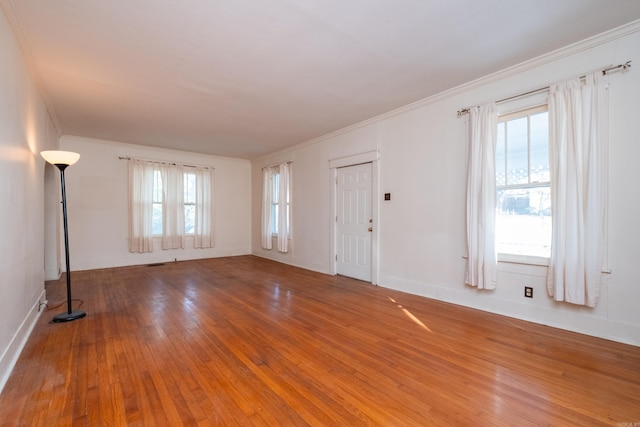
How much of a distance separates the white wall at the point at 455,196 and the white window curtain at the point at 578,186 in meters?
0.09

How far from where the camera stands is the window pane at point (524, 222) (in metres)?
2.97

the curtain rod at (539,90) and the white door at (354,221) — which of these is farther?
the white door at (354,221)

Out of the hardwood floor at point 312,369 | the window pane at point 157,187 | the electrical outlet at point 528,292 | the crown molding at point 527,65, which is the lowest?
the hardwood floor at point 312,369

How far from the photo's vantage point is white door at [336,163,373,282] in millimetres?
4852

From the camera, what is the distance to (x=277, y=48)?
2.69 metres

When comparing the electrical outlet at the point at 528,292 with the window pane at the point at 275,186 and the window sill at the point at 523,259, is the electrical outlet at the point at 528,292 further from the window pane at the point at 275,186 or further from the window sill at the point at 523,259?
the window pane at the point at 275,186

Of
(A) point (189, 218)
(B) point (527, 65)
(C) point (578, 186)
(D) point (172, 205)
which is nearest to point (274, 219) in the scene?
(A) point (189, 218)

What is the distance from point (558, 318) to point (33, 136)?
19.5 feet

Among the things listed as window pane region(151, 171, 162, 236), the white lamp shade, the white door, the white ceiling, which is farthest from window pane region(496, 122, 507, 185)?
window pane region(151, 171, 162, 236)

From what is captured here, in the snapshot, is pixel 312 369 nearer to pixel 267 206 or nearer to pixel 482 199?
pixel 482 199

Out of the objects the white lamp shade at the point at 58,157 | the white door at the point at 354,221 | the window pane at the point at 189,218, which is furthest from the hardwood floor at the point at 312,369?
the window pane at the point at 189,218

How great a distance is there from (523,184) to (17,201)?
16.2ft

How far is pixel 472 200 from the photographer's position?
336 centimetres

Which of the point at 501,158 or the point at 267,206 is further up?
the point at 501,158
